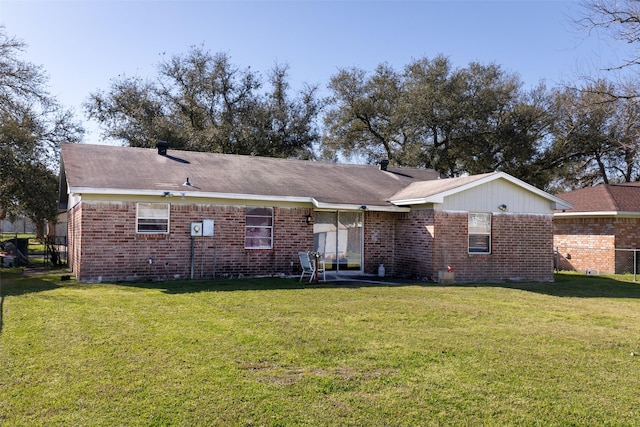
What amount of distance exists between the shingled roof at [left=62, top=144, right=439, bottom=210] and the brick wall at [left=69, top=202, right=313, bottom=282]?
0.54m

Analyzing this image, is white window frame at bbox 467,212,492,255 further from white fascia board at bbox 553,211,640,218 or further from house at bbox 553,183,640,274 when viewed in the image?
white fascia board at bbox 553,211,640,218

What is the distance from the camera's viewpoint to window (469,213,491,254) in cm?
1479

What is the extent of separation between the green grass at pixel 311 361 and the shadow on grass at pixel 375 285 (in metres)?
1.70

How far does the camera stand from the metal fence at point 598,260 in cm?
1875

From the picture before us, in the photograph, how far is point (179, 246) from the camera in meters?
13.7

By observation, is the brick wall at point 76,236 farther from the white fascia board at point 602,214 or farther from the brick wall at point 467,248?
the white fascia board at point 602,214

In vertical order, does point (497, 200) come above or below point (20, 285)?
above

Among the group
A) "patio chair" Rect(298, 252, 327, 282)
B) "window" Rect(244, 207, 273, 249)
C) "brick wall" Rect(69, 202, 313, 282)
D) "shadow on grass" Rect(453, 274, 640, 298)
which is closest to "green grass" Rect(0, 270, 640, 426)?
"shadow on grass" Rect(453, 274, 640, 298)

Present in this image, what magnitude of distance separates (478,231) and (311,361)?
33.7ft

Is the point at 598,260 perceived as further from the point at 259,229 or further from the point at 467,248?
the point at 259,229

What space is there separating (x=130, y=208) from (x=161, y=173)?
A: 1.91m

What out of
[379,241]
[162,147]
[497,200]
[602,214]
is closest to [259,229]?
[379,241]

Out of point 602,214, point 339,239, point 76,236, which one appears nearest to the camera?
point 76,236

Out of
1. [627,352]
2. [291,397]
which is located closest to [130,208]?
[291,397]
